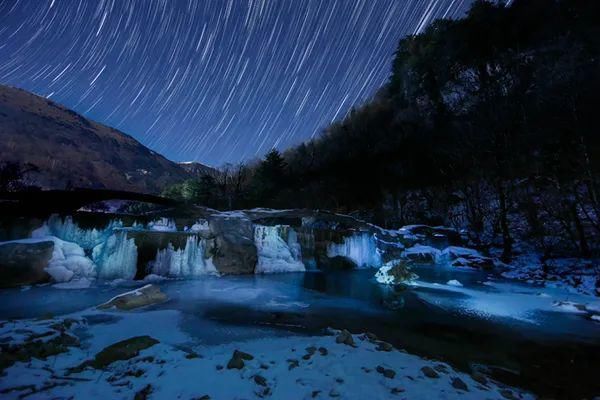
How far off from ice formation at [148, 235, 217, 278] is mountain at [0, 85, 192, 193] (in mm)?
51136

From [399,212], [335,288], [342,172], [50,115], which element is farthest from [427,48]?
[50,115]

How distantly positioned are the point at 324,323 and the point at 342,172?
50103mm


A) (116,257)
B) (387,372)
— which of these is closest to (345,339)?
(387,372)

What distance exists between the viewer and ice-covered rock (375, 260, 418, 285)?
16.7 meters

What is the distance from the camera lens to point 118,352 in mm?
5312

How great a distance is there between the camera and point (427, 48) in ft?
177

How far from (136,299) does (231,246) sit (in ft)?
32.8

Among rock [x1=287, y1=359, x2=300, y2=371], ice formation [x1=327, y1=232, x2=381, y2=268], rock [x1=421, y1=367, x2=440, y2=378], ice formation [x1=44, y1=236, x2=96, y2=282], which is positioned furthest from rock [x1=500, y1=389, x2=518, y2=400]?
ice formation [x1=327, y1=232, x2=381, y2=268]

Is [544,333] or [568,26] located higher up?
[568,26]

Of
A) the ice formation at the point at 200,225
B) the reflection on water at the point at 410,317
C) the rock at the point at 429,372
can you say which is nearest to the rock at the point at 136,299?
the reflection on water at the point at 410,317

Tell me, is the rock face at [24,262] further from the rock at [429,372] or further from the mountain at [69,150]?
the mountain at [69,150]

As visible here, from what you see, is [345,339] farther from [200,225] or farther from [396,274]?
[200,225]

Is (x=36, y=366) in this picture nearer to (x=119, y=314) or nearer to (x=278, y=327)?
(x=119, y=314)

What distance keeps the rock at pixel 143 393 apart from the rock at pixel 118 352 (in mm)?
1174
